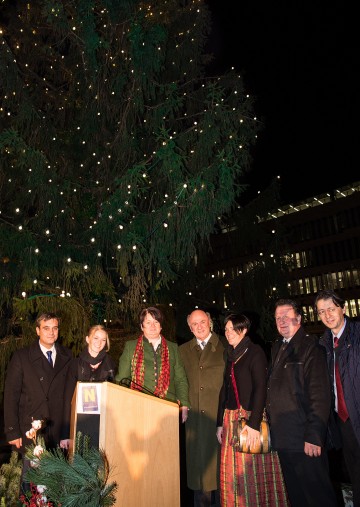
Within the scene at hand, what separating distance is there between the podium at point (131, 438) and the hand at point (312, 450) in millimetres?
1127

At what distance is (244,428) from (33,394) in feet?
6.51

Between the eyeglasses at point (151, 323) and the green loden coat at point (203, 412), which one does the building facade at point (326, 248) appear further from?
the eyeglasses at point (151, 323)

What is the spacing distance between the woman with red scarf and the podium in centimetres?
131

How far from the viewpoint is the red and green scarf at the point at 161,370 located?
4.10 metres

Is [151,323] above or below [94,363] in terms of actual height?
above

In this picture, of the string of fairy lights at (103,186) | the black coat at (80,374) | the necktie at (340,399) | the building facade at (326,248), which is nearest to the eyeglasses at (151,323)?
the black coat at (80,374)

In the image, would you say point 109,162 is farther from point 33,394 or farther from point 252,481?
point 252,481

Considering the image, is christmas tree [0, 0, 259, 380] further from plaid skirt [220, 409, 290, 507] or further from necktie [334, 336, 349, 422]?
plaid skirt [220, 409, 290, 507]

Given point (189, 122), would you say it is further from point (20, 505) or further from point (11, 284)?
point (20, 505)

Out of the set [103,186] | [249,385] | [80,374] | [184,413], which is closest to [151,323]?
[80,374]

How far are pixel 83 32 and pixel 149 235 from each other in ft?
11.5

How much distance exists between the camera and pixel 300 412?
3.53 meters

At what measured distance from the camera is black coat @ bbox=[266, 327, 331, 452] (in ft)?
11.1

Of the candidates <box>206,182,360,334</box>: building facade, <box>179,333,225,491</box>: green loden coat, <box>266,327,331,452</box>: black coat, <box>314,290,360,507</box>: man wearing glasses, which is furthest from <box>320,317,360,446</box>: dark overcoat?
<box>206,182,360,334</box>: building facade
